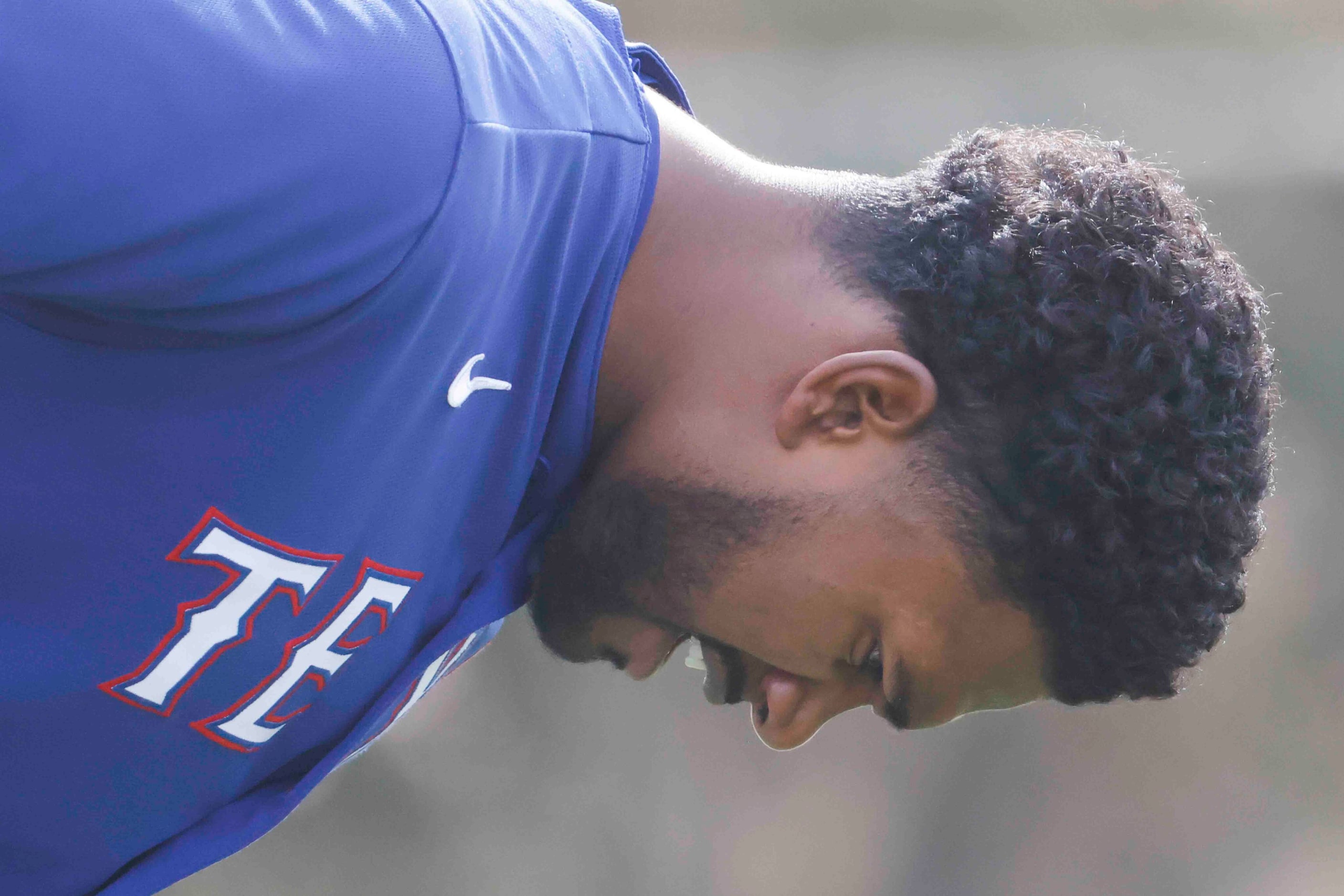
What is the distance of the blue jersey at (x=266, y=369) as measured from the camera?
0.49 metres

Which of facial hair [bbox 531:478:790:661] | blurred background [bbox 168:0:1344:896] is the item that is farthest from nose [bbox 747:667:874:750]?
blurred background [bbox 168:0:1344:896]

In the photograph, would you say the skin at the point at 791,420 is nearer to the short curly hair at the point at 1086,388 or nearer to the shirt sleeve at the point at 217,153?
the short curly hair at the point at 1086,388

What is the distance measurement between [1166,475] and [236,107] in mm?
627

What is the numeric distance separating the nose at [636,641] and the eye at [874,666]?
16 cm

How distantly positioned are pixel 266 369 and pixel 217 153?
16 cm

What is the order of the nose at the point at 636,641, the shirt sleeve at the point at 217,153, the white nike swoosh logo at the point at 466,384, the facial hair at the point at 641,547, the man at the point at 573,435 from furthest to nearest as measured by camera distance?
the nose at the point at 636,641, the facial hair at the point at 641,547, the white nike swoosh logo at the point at 466,384, the man at the point at 573,435, the shirt sleeve at the point at 217,153

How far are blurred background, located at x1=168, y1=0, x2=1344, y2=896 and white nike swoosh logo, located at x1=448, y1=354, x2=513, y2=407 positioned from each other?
1.90 m

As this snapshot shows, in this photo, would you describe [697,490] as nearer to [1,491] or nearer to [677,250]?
[677,250]

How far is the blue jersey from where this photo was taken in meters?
0.49

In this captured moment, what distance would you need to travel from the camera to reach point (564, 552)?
35.2 inches

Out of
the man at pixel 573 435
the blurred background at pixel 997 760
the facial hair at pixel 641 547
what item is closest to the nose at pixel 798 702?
the man at pixel 573 435

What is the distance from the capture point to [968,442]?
31.0 inches

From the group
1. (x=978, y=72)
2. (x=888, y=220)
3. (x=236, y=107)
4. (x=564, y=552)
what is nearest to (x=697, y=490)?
(x=564, y=552)

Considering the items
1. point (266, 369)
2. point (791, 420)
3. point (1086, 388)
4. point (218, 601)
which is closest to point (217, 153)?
point (266, 369)
